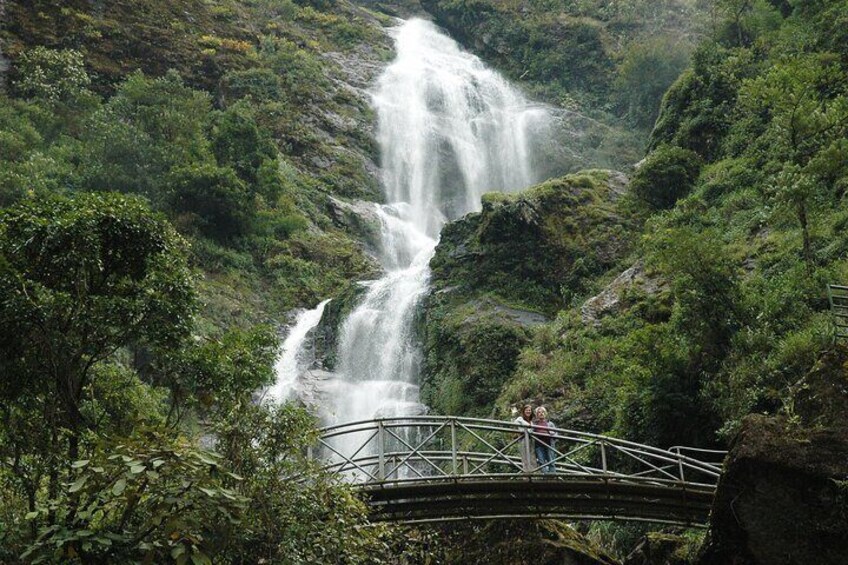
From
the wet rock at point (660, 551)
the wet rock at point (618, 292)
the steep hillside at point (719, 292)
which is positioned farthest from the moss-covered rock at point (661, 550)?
the wet rock at point (618, 292)

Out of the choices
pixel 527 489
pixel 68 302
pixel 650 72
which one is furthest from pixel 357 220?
pixel 68 302

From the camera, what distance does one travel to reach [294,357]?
3098 cm

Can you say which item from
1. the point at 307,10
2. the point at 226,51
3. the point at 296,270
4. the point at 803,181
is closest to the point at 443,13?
the point at 307,10

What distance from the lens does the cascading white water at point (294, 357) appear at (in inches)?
1131

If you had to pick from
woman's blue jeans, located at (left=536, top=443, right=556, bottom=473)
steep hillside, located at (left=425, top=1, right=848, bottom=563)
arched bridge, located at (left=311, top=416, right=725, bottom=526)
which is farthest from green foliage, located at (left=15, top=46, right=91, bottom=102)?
woman's blue jeans, located at (left=536, top=443, right=556, bottom=473)

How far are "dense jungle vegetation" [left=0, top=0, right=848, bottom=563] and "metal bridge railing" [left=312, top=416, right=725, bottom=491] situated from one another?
92cm

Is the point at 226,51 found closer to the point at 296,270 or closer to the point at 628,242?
the point at 296,270

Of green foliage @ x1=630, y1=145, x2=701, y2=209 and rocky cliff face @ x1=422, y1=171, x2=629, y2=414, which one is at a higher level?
green foliage @ x1=630, y1=145, x2=701, y2=209

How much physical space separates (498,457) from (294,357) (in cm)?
1759

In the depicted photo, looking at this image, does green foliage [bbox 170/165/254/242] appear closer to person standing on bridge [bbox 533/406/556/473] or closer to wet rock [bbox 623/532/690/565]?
person standing on bridge [bbox 533/406/556/473]

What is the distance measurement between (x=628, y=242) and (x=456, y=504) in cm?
1757

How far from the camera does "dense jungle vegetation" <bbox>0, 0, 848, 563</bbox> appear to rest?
9.97 metres

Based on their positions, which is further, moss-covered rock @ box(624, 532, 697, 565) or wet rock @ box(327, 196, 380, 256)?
wet rock @ box(327, 196, 380, 256)

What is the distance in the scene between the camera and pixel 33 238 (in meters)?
11.0
